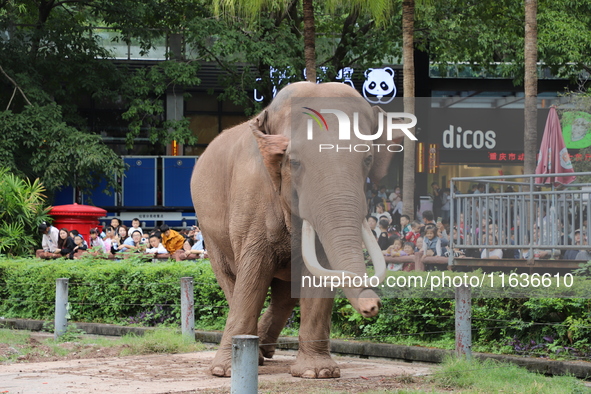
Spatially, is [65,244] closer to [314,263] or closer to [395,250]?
[395,250]

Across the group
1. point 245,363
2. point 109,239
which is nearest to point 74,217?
point 109,239

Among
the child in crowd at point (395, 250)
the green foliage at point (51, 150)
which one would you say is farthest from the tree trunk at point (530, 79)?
the green foliage at point (51, 150)

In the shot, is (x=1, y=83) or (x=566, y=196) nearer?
(x=566, y=196)

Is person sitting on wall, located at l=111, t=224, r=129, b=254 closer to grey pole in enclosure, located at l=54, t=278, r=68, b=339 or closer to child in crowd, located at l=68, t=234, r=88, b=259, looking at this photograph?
child in crowd, located at l=68, t=234, r=88, b=259

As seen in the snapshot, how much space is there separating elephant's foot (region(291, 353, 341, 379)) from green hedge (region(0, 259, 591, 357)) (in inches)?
Answer: 86.4

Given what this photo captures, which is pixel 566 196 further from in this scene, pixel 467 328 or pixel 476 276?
pixel 467 328

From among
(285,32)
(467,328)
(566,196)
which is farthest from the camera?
(285,32)

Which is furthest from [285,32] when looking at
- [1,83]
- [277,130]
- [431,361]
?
[277,130]

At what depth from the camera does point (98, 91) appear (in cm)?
2531

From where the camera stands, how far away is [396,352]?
10.7m

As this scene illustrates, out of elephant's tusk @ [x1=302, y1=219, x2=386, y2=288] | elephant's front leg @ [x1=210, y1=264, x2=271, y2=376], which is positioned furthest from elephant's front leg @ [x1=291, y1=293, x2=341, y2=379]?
elephant's tusk @ [x1=302, y1=219, x2=386, y2=288]

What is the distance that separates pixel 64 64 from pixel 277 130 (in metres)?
18.9

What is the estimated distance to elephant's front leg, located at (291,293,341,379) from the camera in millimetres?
8188

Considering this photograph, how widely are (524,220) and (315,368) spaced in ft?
16.3
